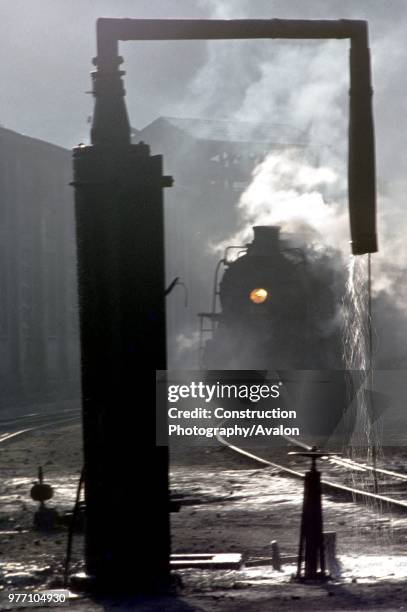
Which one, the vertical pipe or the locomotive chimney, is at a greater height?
the locomotive chimney

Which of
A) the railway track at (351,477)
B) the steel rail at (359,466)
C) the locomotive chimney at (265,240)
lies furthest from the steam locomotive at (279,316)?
the railway track at (351,477)

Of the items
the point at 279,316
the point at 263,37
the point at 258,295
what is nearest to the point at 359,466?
the point at 279,316

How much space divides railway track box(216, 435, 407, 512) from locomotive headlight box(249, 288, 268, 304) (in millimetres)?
4983

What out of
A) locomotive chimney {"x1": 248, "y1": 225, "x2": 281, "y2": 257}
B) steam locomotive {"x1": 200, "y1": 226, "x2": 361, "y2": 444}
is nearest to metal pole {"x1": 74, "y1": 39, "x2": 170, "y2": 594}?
steam locomotive {"x1": 200, "y1": 226, "x2": 361, "y2": 444}

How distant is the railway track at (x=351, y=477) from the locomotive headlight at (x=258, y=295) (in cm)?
498

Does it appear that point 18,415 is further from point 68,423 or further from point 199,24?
point 199,24

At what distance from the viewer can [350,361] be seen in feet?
67.0

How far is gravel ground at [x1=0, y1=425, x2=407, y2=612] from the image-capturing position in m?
5.81

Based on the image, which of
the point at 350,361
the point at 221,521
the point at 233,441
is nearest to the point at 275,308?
the point at 350,361

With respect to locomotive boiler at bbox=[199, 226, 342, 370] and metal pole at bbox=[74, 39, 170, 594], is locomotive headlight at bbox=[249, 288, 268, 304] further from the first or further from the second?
metal pole at bbox=[74, 39, 170, 594]

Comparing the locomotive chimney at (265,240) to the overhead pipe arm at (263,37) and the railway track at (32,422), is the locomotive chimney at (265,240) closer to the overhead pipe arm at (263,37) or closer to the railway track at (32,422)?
the railway track at (32,422)

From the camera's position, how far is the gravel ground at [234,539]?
5809 mm

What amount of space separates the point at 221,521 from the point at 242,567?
2.61 metres

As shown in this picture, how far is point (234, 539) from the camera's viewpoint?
28.6ft
